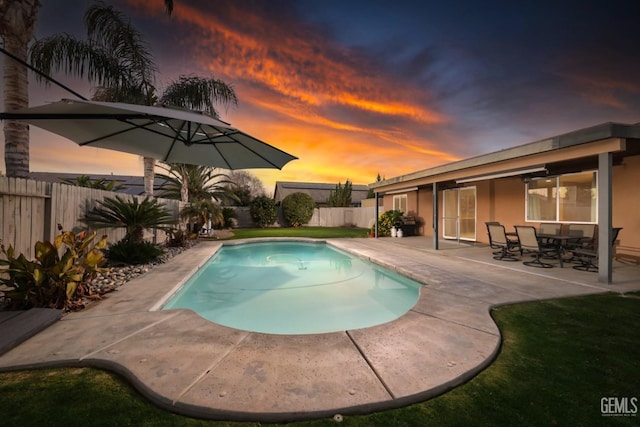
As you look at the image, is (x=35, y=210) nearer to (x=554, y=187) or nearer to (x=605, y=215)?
(x=605, y=215)

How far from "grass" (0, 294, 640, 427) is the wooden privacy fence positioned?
309cm

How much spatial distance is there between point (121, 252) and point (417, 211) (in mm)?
13572

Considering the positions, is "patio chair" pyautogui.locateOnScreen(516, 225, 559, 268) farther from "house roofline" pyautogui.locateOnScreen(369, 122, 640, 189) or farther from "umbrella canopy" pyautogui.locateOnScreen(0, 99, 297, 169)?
"umbrella canopy" pyautogui.locateOnScreen(0, 99, 297, 169)

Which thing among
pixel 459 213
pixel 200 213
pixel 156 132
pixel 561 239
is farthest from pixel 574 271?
pixel 200 213

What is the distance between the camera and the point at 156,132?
5145mm

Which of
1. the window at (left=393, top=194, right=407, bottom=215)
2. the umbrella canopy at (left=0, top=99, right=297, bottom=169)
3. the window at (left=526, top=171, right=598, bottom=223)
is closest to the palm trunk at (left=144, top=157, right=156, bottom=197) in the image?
the umbrella canopy at (left=0, top=99, right=297, bottom=169)

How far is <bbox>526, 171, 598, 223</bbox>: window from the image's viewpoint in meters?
7.77

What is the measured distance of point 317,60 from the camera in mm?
11133

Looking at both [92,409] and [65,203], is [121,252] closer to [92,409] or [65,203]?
[65,203]

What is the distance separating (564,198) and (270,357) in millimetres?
10158

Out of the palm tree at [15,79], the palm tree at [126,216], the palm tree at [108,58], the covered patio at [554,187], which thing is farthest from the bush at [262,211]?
the palm tree at [15,79]

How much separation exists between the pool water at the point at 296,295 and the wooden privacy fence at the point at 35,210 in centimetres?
251

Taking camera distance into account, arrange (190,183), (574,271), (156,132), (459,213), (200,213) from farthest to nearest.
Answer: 1. (190,183)
2. (200,213)
3. (459,213)
4. (574,271)
5. (156,132)

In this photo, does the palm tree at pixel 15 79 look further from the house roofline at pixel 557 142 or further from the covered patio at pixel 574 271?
the house roofline at pixel 557 142
